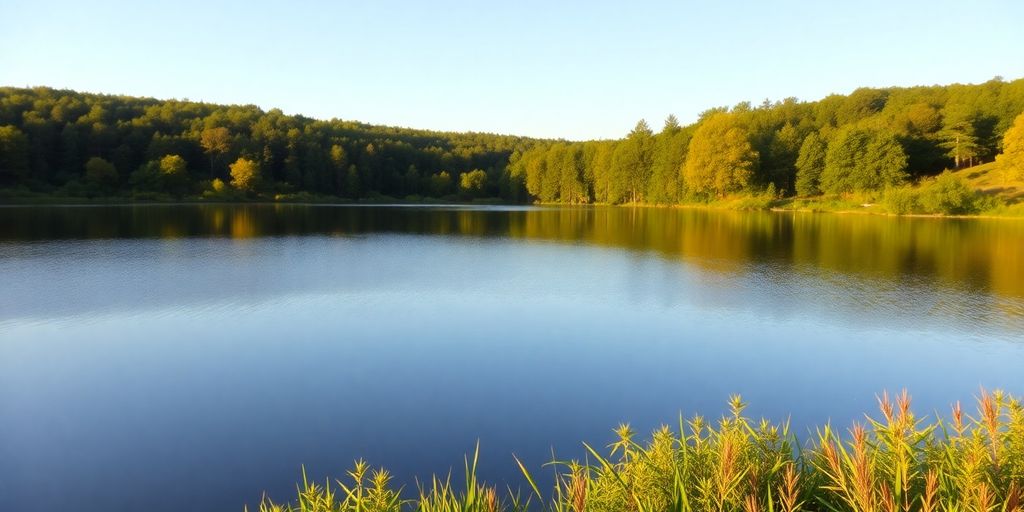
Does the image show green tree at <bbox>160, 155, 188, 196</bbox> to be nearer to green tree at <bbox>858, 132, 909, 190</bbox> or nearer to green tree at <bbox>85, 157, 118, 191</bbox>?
green tree at <bbox>85, 157, 118, 191</bbox>

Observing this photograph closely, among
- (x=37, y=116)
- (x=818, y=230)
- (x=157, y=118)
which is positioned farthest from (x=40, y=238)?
(x=157, y=118)

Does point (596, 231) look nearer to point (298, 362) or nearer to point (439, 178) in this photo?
point (298, 362)

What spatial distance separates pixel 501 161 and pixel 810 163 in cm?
5823

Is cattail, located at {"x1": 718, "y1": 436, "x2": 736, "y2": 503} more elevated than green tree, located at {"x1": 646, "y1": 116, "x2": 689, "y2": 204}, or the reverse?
green tree, located at {"x1": 646, "y1": 116, "x2": 689, "y2": 204}

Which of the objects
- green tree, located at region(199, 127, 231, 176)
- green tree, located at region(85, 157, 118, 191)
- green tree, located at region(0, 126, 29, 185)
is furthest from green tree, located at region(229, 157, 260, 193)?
green tree, located at region(0, 126, 29, 185)

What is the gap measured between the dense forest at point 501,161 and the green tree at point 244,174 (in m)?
0.18

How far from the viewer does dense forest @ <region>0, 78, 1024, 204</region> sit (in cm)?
5694

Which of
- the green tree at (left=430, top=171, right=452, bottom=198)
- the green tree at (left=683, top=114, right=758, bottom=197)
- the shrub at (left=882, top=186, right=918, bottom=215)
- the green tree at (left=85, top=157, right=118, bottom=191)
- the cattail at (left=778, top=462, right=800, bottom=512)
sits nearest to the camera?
the cattail at (left=778, top=462, right=800, bottom=512)

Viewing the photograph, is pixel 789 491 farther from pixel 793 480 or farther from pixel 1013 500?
pixel 1013 500

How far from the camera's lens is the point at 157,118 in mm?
79062

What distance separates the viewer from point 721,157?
5847 cm

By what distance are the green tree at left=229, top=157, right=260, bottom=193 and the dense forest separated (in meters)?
0.18

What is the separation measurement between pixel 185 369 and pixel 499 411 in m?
4.60

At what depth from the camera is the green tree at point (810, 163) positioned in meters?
55.8
